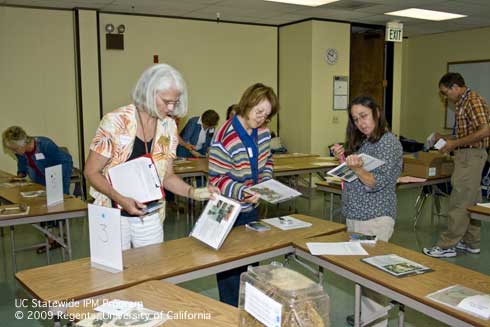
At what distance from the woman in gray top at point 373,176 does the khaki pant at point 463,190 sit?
2092mm

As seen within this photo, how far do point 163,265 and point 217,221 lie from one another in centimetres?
33

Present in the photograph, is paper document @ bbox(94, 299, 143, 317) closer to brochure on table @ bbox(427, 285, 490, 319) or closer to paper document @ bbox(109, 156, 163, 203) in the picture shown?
paper document @ bbox(109, 156, 163, 203)

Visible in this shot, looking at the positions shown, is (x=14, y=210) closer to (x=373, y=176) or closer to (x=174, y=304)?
(x=174, y=304)

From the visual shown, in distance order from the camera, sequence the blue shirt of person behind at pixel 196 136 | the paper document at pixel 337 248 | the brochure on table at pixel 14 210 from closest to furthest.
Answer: the paper document at pixel 337 248 → the brochure on table at pixel 14 210 → the blue shirt of person behind at pixel 196 136

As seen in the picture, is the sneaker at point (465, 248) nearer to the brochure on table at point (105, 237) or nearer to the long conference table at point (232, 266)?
the long conference table at point (232, 266)

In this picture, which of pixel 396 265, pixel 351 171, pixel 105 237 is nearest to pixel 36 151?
pixel 105 237

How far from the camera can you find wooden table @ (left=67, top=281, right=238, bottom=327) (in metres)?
1.57

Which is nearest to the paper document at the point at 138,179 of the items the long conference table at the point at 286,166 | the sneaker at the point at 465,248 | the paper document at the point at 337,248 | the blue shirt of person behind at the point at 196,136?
the paper document at the point at 337,248

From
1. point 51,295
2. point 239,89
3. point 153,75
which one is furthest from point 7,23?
point 51,295

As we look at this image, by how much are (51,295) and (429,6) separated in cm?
623

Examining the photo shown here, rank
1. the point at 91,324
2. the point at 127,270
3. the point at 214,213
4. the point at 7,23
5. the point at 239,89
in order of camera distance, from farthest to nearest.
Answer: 1. the point at 239,89
2. the point at 7,23
3. the point at 214,213
4. the point at 127,270
5. the point at 91,324

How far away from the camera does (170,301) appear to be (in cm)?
170

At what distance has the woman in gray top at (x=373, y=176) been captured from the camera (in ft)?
8.20

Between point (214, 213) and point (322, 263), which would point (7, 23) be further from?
point (322, 263)
